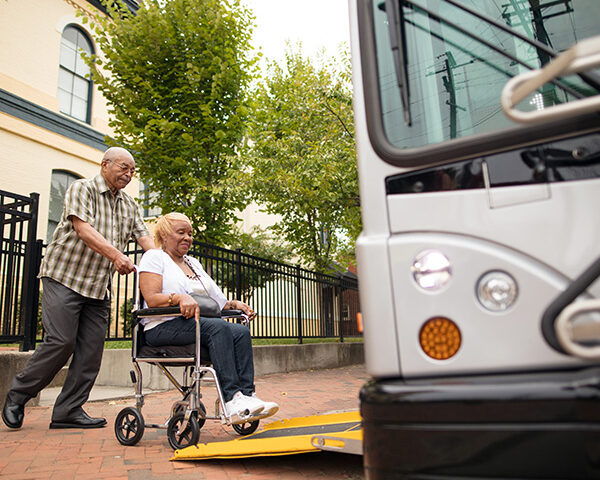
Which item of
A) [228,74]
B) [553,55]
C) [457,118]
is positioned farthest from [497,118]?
[228,74]

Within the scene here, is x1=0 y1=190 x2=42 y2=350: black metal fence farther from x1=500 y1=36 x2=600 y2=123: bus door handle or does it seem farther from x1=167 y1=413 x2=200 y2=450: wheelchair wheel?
x1=500 y1=36 x2=600 y2=123: bus door handle

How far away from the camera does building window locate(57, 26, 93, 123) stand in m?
14.8

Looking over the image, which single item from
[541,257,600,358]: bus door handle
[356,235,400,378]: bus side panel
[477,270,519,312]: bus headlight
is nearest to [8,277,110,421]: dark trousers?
[356,235,400,378]: bus side panel

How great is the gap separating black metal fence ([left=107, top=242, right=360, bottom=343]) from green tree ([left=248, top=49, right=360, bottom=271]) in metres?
1.60

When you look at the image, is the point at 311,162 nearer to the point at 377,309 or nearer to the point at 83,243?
the point at 83,243

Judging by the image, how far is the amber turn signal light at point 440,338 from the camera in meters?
1.60

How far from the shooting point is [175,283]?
3840mm

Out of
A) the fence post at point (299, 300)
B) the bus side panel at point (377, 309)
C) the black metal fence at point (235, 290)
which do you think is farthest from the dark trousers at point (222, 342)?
the fence post at point (299, 300)

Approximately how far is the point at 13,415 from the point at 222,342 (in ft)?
6.50

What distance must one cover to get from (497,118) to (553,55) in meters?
0.32

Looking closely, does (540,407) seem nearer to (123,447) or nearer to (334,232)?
(123,447)

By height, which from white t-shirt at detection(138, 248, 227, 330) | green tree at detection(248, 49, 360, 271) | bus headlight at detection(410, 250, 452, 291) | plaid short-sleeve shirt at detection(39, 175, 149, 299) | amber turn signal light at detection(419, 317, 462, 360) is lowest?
amber turn signal light at detection(419, 317, 462, 360)

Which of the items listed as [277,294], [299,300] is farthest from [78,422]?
[299,300]

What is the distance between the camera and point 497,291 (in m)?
1.59
